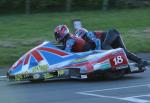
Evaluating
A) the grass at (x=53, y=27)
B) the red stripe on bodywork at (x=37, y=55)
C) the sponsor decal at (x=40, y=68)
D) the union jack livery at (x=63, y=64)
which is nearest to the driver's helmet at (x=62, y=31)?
the union jack livery at (x=63, y=64)

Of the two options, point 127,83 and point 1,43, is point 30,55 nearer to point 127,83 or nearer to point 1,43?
point 127,83

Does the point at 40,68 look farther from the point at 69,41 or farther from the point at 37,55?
the point at 69,41

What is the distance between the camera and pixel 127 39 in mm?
24578

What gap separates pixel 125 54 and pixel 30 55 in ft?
8.24

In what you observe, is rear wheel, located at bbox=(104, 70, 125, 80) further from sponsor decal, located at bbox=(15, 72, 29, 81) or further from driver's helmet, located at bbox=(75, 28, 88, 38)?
sponsor decal, located at bbox=(15, 72, 29, 81)

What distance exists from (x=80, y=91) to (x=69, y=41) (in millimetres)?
2301

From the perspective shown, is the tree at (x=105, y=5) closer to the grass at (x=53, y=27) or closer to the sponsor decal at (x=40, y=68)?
the grass at (x=53, y=27)

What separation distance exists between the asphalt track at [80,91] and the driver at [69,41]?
87cm

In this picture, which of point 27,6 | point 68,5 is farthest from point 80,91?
point 68,5

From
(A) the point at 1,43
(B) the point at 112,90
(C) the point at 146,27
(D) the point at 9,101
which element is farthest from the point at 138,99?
(C) the point at 146,27

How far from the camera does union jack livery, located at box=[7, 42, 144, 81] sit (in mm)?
15117

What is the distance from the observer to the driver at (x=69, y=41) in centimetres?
1562

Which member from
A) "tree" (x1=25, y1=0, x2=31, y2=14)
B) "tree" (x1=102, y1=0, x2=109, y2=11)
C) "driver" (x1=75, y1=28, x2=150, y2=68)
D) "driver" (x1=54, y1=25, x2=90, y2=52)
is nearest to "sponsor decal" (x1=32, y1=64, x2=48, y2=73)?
"driver" (x1=54, y1=25, x2=90, y2=52)

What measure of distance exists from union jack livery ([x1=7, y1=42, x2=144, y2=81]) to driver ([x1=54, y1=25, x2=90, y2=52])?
0.91 ft
